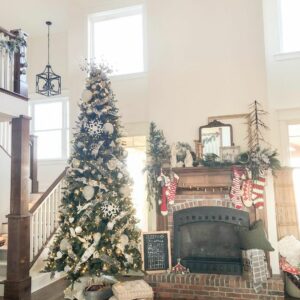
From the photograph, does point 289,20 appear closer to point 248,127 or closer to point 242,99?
point 242,99

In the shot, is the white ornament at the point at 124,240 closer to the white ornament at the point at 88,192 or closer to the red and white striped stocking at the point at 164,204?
the white ornament at the point at 88,192

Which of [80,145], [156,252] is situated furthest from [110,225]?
[80,145]

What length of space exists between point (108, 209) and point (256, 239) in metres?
1.81

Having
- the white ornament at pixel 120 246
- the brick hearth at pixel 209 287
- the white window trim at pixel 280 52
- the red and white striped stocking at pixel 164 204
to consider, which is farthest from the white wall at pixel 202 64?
the white ornament at pixel 120 246

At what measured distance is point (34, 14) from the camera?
6812 millimetres

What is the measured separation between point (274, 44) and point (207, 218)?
2817 millimetres

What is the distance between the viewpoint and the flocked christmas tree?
3.86 m

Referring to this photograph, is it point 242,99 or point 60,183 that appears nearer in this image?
point 242,99

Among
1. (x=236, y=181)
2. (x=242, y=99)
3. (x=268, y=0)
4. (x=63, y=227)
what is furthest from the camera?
(x=268, y=0)

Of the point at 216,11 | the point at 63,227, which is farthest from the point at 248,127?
the point at 63,227

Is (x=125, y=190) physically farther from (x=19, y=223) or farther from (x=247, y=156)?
(x=247, y=156)

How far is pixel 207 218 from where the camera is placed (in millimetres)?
4570

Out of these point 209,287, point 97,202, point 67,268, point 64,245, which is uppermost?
point 97,202

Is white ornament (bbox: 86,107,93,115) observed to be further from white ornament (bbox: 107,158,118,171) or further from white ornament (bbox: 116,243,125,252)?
white ornament (bbox: 116,243,125,252)
